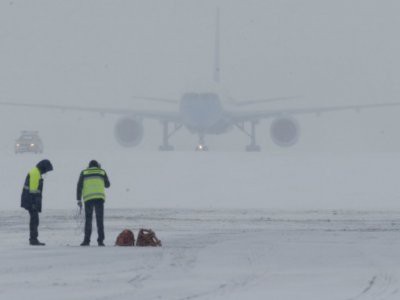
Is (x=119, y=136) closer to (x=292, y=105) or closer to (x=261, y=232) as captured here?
(x=261, y=232)

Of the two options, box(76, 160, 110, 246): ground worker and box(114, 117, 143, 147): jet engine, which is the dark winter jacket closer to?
box(76, 160, 110, 246): ground worker

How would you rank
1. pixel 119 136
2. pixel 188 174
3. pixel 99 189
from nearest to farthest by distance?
1. pixel 99 189
2. pixel 188 174
3. pixel 119 136

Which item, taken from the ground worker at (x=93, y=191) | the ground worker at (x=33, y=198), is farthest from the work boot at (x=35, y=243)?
the ground worker at (x=93, y=191)

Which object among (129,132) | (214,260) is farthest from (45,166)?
(129,132)

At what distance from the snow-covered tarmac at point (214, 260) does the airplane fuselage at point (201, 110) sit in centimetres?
4333

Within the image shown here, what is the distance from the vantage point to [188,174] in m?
49.6

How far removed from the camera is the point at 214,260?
2003cm

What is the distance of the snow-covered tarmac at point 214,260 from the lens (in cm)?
1591

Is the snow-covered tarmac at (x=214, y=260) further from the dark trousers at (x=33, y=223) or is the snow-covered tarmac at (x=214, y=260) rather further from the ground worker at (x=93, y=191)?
the ground worker at (x=93, y=191)

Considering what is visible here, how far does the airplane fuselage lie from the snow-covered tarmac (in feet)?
142

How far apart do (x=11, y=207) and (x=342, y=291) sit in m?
20.3

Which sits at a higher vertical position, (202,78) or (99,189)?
(202,78)

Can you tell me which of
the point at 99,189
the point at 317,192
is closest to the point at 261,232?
the point at 99,189

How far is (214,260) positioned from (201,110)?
5418 centimetres
